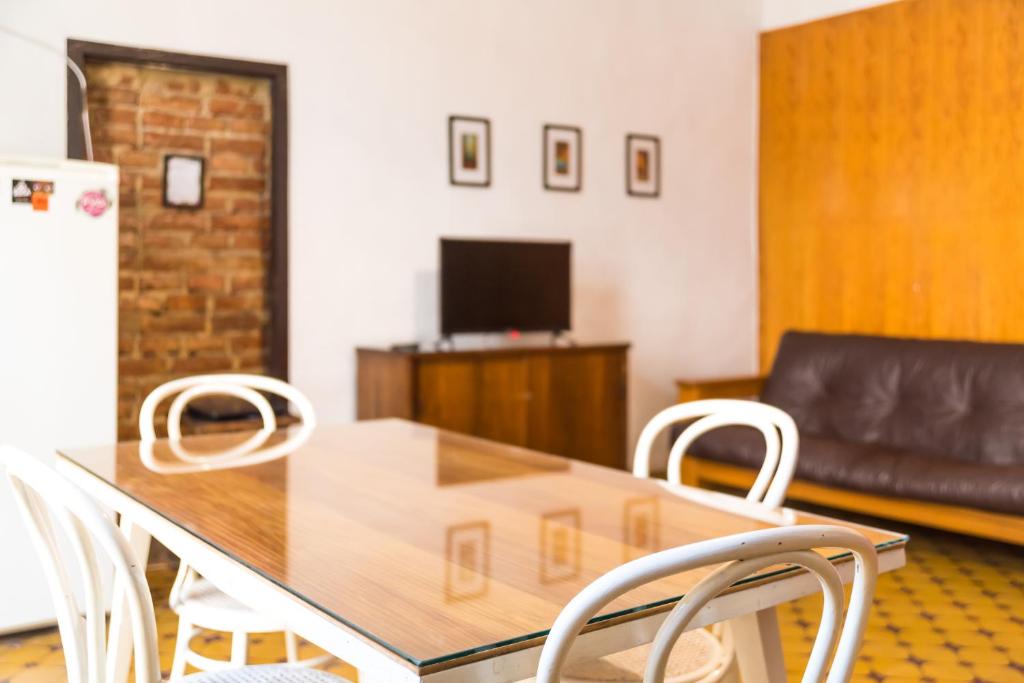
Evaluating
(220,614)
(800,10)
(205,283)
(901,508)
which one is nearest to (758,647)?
(220,614)

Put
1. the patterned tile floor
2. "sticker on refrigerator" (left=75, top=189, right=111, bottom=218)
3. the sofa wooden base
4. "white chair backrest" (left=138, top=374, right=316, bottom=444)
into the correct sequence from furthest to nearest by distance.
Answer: the sofa wooden base < "sticker on refrigerator" (left=75, top=189, right=111, bottom=218) < the patterned tile floor < "white chair backrest" (left=138, top=374, right=316, bottom=444)

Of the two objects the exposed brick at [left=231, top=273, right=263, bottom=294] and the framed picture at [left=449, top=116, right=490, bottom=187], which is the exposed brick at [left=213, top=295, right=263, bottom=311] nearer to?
the exposed brick at [left=231, top=273, right=263, bottom=294]

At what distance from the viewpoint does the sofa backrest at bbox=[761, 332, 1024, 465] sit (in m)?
4.40

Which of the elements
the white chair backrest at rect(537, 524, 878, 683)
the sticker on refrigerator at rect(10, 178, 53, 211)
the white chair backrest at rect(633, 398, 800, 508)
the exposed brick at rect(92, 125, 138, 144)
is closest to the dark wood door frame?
the exposed brick at rect(92, 125, 138, 144)

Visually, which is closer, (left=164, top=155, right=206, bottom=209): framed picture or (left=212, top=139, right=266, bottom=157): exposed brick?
(left=164, top=155, right=206, bottom=209): framed picture

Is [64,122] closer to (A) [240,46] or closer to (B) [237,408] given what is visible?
(A) [240,46]

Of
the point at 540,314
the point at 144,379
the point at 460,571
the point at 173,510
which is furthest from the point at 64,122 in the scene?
the point at 460,571

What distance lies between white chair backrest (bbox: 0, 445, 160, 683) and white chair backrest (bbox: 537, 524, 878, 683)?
0.56 metres

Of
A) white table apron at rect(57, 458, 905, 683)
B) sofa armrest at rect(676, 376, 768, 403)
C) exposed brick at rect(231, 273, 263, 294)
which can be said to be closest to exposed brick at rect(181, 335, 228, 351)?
exposed brick at rect(231, 273, 263, 294)

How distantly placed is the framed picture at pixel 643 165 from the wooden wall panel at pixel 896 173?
2.33 feet

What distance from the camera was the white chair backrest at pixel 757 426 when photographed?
214 cm

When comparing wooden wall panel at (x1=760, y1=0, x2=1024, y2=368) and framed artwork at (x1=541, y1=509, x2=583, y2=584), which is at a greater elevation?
wooden wall panel at (x1=760, y1=0, x2=1024, y2=368)

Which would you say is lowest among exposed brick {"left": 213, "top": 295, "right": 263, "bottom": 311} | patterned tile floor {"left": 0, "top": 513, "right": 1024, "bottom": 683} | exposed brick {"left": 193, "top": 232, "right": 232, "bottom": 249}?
patterned tile floor {"left": 0, "top": 513, "right": 1024, "bottom": 683}

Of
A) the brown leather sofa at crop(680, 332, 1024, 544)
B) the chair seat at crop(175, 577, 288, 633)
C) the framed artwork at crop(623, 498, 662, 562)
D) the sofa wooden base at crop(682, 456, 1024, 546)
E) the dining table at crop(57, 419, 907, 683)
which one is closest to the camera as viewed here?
the dining table at crop(57, 419, 907, 683)
